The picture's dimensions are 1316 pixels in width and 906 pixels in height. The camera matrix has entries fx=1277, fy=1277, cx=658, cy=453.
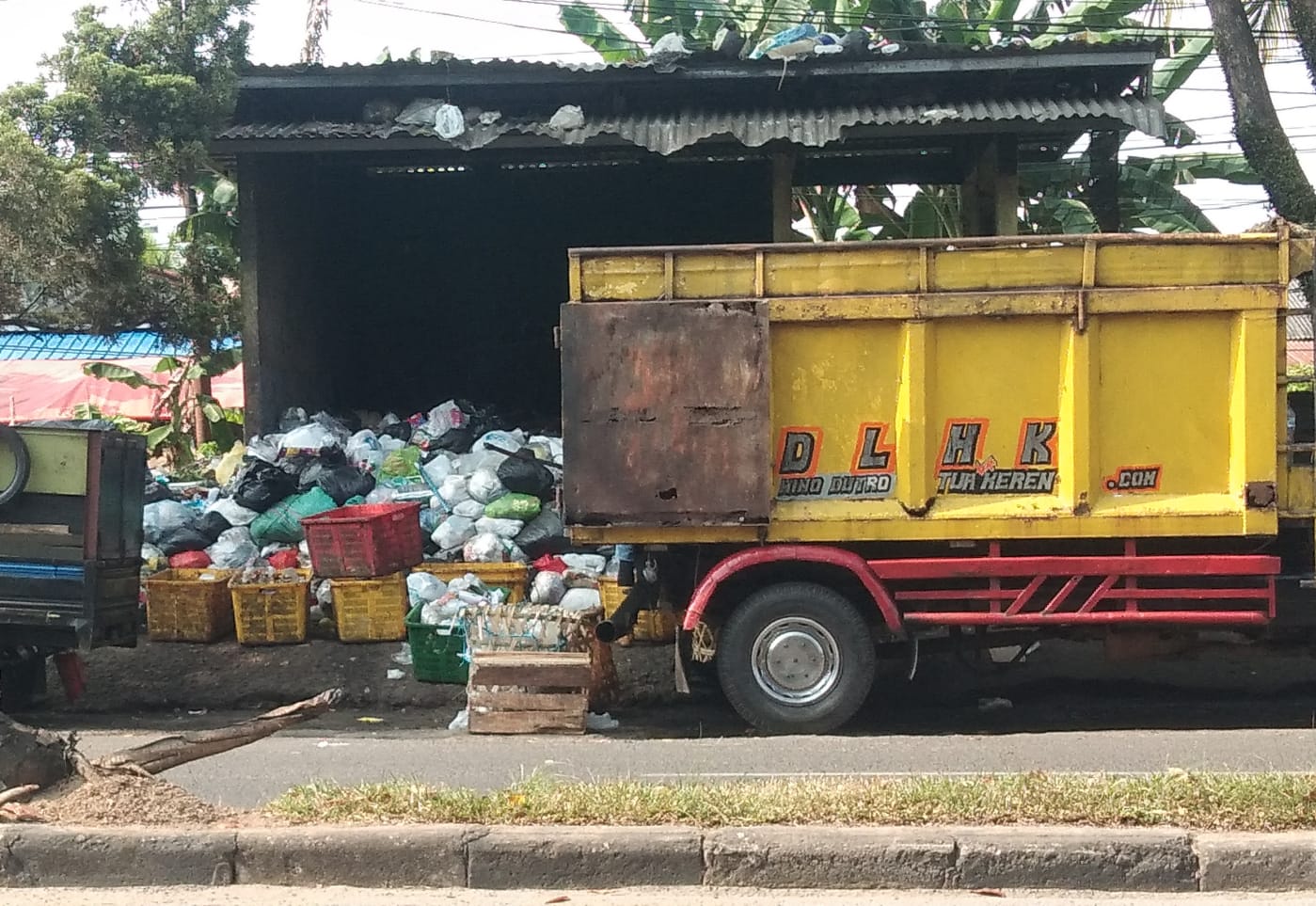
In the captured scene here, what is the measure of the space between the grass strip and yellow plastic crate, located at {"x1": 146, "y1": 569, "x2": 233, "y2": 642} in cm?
Result: 446

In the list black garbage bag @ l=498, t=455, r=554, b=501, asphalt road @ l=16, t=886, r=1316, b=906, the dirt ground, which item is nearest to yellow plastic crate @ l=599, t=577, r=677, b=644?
the dirt ground

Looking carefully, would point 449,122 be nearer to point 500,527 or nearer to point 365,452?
point 365,452

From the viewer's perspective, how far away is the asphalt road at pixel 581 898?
4.39m

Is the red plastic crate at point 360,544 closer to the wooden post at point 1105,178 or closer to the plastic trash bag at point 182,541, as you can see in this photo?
the plastic trash bag at point 182,541

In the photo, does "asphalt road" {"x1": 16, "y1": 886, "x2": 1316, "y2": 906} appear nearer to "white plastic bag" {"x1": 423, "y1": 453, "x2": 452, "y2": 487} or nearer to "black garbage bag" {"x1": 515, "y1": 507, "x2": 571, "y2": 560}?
"black garbage bag" {"x1": 515, "y1": 507, "x2": 571, "y2": 560}

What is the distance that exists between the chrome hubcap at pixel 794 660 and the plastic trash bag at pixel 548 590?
2.33 metres

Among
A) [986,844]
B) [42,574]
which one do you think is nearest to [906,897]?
[986,844]

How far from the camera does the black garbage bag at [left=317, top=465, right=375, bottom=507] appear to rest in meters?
10.5

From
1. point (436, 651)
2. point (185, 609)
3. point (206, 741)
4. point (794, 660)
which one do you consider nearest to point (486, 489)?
point (436, 651)

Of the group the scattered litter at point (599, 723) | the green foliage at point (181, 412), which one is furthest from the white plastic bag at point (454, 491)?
the green foliage at point (181, 412)

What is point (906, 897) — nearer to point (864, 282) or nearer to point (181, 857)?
point (181, 857)

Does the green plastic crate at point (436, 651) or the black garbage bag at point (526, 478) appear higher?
the black garbage bag at point (526, 478)

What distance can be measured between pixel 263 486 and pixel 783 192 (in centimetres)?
516

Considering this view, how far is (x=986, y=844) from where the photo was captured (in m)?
4.50
